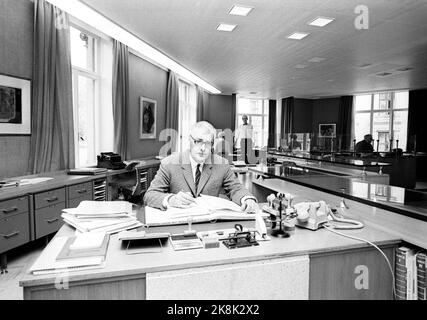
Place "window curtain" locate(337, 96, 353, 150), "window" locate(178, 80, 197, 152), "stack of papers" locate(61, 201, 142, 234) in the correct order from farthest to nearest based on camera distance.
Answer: "window curtain" locate(337, 96, 353, 150) → "window" locate(178, 80, 197, 152) → "stack of papers" locate(61, 201, 142, 234)

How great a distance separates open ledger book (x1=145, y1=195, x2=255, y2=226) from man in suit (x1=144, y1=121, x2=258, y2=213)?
386 millimetres

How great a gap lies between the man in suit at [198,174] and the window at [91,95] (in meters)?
3.45

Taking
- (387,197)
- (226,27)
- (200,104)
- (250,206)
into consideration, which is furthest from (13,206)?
(200,104)

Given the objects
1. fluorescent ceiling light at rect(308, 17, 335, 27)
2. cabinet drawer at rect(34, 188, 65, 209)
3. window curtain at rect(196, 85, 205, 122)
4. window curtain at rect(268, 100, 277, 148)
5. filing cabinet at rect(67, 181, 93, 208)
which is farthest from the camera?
window curtain at rect(268, 100, 277, 148)

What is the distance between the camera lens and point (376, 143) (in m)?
9.70

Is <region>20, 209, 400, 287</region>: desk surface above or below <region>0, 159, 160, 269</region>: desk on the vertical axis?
above

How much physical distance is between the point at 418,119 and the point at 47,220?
12832 mm

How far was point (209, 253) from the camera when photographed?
1.34 metres

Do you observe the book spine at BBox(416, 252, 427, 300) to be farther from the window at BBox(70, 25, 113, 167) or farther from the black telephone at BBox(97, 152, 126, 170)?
the window at BBox(70, 25, 113, 167)

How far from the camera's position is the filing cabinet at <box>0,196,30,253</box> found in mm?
2861

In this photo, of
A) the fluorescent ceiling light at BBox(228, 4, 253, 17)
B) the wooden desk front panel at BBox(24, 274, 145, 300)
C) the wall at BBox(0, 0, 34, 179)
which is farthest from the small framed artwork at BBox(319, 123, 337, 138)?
the wooden desk front panel at BBox(24, 274, 145, 300)

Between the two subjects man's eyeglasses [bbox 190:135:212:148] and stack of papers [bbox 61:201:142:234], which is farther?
man's eyeglasses [bbox 190:135:212:148]

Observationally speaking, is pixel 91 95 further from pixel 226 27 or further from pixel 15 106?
pixel 226 27
